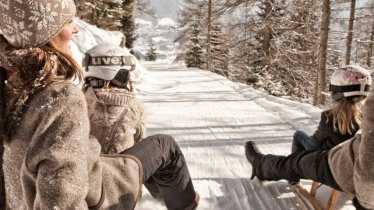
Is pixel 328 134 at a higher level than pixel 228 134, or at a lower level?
higher

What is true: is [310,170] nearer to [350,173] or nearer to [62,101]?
[350,173]

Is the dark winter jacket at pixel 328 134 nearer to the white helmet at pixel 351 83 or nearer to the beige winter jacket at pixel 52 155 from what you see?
the white helmet at pixel 351 83

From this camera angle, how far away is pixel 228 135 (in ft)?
20.1

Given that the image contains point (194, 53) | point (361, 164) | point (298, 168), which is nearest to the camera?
point (361, 164)

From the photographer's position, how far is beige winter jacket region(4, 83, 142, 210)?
4.73ft

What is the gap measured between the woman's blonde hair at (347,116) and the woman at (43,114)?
249 centimetres

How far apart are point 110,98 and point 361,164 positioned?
182 cm

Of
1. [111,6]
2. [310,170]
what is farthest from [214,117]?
[111,6]

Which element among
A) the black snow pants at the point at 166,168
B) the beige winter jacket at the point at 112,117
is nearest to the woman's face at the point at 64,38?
the black snow pants at the point at 166,168

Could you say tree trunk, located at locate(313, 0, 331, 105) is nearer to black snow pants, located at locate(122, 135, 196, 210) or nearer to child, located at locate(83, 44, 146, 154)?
black snow pants, located at locate(122, 135, 196, 210)

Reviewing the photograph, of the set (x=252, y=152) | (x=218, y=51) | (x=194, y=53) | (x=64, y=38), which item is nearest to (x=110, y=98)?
(x=64, y=38)

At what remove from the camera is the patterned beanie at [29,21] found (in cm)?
150

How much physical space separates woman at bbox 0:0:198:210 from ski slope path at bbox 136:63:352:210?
1.97 meters

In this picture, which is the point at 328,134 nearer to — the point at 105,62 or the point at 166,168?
the point at 166,168
